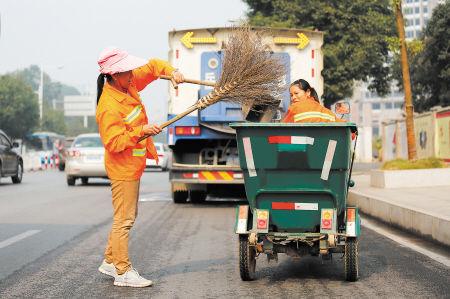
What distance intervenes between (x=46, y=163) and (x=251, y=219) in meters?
46.2

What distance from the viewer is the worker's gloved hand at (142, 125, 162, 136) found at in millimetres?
6496

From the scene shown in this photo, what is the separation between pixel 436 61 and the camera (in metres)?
40.0

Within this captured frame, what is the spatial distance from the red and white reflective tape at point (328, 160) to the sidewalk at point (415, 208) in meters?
3.39

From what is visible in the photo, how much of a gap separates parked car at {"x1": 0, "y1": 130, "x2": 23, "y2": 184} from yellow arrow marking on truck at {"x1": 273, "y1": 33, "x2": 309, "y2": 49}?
12.2 meters

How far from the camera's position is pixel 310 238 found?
685 cm

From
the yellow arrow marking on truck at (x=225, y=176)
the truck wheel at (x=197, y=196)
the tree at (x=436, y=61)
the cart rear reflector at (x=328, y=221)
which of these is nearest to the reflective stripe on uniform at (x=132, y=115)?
the cart rear reflector at (x=328, y=221)

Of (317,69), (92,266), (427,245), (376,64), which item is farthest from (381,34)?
(92,266)

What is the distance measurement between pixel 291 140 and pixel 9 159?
20403 mm

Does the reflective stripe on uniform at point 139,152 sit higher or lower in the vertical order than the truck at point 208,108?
lower

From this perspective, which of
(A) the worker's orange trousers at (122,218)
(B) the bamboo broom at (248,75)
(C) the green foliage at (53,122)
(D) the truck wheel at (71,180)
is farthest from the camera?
(C) the green foliage at (53,122)

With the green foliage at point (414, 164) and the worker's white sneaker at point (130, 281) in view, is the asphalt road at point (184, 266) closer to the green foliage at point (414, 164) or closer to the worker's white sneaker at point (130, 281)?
the worker's white sneaker at point (130, 281)

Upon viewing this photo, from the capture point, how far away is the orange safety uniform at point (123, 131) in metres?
6.57

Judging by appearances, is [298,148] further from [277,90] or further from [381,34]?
[381,34]

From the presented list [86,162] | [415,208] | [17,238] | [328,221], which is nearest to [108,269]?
[328,221]
